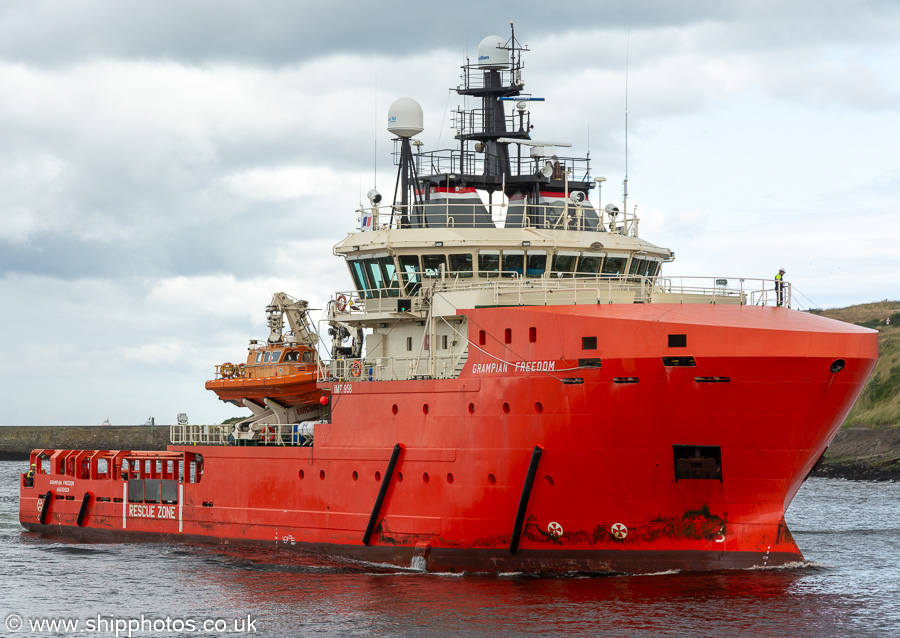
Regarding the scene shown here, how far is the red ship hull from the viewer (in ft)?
67.7

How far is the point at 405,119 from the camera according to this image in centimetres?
2903

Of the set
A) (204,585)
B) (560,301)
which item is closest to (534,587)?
(560,301)

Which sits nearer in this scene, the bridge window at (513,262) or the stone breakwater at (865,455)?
the bridge window at (513,262)

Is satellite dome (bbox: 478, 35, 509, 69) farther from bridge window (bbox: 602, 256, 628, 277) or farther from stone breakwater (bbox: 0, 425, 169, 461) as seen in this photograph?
stone breakwater (bbox: 0, 425, 169, 461)

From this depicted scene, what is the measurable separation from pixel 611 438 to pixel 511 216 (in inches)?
311

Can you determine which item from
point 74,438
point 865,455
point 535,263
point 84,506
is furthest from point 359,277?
point 74,438

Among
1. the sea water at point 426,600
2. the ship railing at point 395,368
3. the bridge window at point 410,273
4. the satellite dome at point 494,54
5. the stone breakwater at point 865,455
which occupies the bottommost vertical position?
the sea water at point 426,600

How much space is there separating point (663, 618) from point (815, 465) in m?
5.90

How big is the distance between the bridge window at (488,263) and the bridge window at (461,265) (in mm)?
231

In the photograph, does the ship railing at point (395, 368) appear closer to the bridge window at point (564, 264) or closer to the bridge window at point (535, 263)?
the bridge window at point (535, 263)

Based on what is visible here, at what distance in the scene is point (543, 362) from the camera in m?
22.0

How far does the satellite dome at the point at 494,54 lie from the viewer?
29594mm

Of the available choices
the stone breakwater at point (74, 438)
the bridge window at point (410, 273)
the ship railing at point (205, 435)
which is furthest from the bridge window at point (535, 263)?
the stone breakwater at point (74, 438)

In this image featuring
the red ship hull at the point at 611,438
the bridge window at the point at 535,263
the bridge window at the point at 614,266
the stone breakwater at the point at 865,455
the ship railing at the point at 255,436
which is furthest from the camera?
the stone breakwater at the point at 865,455
